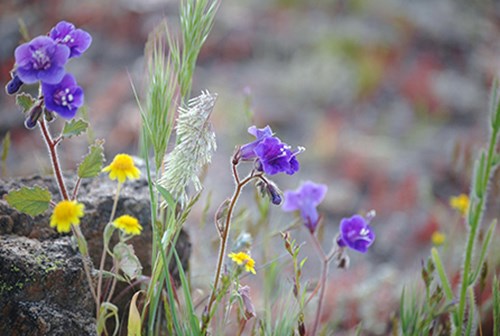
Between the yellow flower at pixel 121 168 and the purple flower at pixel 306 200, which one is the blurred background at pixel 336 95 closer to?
the purple flower at pixel 306 200

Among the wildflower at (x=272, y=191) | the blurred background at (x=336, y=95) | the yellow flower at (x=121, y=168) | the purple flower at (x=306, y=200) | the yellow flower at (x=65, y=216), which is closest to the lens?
the yellow flower at (x=65, y=216)

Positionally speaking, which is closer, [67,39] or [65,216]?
[65,216]

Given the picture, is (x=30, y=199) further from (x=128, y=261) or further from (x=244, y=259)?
(x=244, y=259)

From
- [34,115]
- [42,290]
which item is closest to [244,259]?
[42,290]

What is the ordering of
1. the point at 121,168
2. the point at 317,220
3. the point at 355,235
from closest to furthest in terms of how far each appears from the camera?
the point at 121,168 → the point at 355,235 → the point at 317,220

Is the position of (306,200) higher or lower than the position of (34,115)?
lower

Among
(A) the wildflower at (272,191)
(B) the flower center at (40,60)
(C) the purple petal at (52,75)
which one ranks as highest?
(B) the flower center at (40,60)

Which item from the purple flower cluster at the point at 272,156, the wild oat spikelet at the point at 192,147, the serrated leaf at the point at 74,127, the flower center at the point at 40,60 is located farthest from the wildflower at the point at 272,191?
the flower center at the point at 40,60
